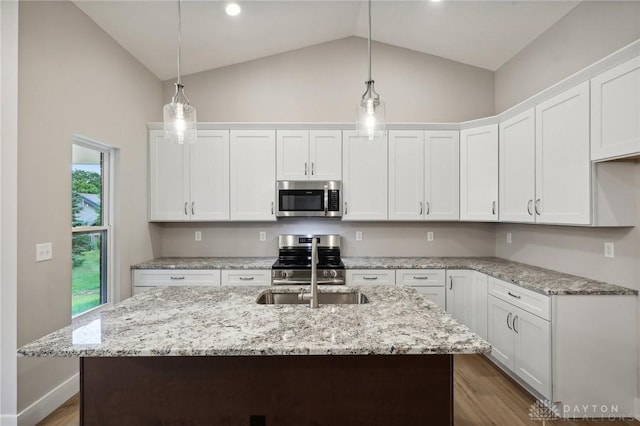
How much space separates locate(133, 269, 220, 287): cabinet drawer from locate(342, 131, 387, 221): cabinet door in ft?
5.12

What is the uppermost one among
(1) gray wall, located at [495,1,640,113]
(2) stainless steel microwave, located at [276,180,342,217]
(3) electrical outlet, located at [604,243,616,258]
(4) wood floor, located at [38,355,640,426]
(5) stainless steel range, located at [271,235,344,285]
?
(1) gray wall, located at [495,1,640,113]

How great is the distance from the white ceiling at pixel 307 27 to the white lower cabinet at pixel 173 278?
2.26 metres

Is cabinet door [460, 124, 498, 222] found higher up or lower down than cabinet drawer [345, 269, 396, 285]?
higher up

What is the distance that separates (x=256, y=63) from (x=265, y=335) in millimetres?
3572

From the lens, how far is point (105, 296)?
3170 millimetres

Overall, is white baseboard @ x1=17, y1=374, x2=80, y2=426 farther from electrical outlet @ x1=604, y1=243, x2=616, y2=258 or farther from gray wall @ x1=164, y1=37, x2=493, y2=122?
electrical outlet @ x1=604, y1=243, x2=616, y2=258

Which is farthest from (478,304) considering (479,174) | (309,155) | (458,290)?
(309,155)

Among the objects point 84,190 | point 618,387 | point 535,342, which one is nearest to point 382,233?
point 535,342

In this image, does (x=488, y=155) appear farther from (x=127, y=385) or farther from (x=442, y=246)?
(x=127, y=385)

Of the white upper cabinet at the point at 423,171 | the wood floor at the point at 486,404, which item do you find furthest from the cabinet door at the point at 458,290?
the white upper cabinet at the point at 423,171

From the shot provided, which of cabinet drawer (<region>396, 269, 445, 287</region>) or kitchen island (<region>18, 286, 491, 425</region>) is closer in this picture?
kitchen island (<region>18, 286, 491, 425</region>)

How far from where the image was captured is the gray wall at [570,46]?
2.34 meters

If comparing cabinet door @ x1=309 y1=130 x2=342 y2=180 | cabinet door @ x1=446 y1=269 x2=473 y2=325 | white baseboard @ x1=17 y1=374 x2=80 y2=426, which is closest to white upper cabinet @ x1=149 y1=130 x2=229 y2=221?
cabinet door @ x1=309 y1=130 x2=342 y2=180

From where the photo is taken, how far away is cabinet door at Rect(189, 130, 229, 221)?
3.69 m
